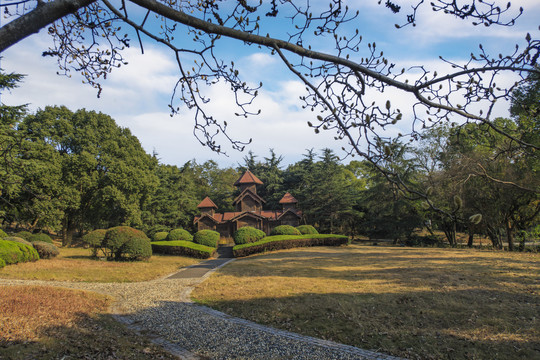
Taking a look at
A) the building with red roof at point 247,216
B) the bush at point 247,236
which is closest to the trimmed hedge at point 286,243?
the bush at point 247,236

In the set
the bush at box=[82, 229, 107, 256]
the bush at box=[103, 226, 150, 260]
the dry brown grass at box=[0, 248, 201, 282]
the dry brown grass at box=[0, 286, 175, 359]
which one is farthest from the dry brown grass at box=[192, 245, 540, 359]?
the bush at box=[82, 229, 107, 256]

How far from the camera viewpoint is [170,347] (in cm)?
613

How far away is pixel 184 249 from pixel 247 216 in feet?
33.4

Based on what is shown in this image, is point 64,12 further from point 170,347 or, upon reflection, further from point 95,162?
point 95,162

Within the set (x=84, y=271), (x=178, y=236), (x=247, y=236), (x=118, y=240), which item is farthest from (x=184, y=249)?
(x=84, y=271)

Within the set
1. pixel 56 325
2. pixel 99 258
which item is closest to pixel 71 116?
pixel 99 258

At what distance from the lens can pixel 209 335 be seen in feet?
22.1

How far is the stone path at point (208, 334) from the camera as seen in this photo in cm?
568

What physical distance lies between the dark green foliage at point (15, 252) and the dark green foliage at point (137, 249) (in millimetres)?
4488

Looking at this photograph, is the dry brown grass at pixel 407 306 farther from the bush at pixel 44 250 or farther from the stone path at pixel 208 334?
the bush at pixel 44 250

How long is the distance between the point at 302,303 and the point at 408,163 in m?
26.6

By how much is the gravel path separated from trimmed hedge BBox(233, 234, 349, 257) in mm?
12870

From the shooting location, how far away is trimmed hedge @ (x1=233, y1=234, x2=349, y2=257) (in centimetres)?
2321

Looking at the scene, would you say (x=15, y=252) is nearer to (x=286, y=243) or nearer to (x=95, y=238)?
(x=95, y=238)
